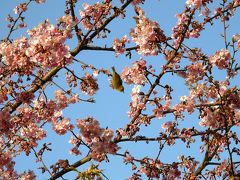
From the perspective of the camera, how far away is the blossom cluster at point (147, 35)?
7016 millimetres

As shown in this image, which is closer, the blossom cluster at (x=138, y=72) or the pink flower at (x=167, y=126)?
the blossom cluster at (x=138, y=72)

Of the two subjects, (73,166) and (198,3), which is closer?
(73,166)

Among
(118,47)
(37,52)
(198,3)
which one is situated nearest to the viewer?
(37,52)

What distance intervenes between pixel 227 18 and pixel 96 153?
4.15m

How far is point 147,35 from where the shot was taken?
7.02 m

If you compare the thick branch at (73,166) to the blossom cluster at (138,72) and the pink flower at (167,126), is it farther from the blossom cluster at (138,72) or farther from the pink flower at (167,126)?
the pink flower at (167,126)

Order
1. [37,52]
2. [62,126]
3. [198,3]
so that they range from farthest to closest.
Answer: [62,126], [198,3], [37,52]

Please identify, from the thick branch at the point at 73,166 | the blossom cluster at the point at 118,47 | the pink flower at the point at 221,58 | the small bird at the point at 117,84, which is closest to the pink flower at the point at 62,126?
the thick branch at the point at 73,166

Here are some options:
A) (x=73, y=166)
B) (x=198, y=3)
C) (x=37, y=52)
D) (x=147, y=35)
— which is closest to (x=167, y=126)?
(x=147, y=35)

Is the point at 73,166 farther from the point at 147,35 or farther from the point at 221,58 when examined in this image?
the point at 221,58

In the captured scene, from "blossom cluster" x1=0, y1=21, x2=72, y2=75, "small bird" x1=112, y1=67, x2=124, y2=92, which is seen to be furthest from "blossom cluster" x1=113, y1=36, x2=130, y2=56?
"blossom cluster" x1=0, y1=21, x2=72, y2=75

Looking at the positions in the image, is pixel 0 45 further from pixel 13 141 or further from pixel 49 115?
pixel 13 141

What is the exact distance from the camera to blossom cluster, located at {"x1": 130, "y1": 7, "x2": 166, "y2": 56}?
702 centimetres

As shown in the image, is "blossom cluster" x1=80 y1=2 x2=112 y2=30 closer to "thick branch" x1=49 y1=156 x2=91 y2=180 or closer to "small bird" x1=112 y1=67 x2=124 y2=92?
"small bird" x1=112 y1=67 x2=124 y2=92
